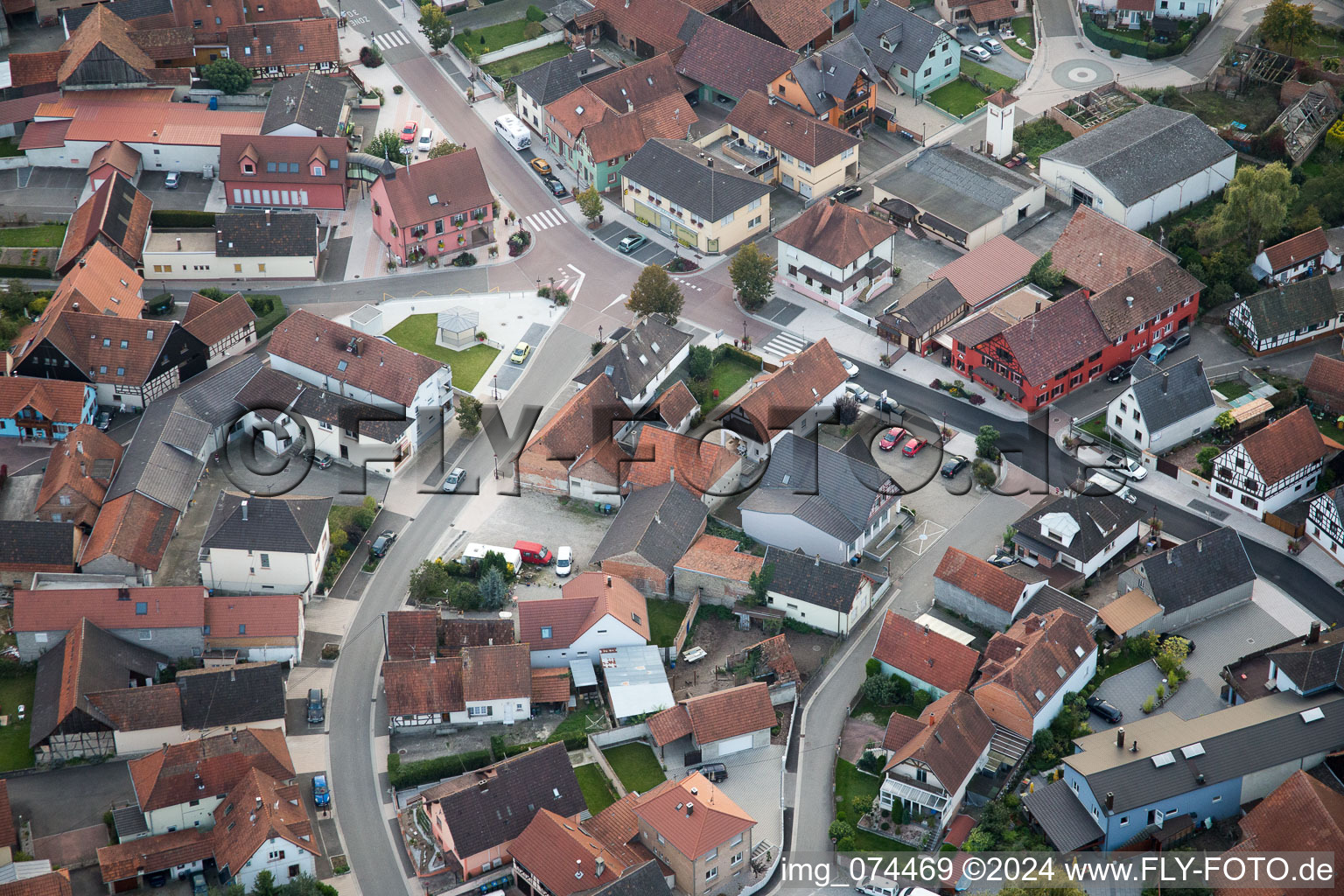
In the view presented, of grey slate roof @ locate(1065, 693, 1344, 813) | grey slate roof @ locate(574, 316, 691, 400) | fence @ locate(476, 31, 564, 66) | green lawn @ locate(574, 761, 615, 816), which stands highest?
fence @ locate(476, 31, 564, 66)

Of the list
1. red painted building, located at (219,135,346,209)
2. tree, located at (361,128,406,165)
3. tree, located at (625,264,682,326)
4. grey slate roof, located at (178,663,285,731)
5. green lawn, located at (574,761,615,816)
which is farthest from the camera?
tree, located at (361,128,406,165)

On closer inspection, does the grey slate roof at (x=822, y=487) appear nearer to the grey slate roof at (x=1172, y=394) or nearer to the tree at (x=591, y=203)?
the grey slate roof at (x=1172, y=394)

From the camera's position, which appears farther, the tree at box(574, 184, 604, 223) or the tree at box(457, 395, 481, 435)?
the tree at box(574, 184, 604, 223)

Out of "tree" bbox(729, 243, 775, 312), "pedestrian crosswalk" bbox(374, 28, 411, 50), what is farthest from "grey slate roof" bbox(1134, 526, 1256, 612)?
"pedestrian crosswalk" bbox(374, 28, 411, 50)

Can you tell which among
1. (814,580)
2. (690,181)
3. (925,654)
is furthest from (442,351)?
(925,654)

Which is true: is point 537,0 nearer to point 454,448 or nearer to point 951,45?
point 951,45

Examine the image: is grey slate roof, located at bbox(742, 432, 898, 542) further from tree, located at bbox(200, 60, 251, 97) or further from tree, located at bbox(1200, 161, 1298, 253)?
tree, located at bbox(200, 60, 251, 97)
